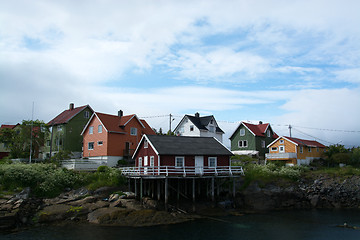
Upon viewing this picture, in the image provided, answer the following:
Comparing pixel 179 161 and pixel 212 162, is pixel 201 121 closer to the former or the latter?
pixel 212 162

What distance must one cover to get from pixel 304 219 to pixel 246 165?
16121mm

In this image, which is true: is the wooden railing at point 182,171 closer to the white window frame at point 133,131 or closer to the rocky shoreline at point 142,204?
the rocky shoreline at point 142,204

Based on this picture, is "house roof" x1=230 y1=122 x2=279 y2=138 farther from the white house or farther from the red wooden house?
the red wooden house

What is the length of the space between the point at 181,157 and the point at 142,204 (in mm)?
6653

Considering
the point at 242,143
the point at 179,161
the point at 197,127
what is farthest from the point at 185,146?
the point at 242,143

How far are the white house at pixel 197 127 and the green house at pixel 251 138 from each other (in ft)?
14.6

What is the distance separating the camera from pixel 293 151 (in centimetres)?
4856

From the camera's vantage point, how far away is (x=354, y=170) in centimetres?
4256

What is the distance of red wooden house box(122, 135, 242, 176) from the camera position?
1316 inches

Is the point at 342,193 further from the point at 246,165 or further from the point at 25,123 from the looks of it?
the point at 25,123

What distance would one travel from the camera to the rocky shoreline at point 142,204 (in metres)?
27.4

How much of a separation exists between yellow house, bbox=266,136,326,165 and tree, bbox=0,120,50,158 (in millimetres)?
37632

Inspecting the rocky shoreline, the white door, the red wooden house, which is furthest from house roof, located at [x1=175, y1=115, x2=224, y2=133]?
the white door

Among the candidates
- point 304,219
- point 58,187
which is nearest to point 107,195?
point 58,187
